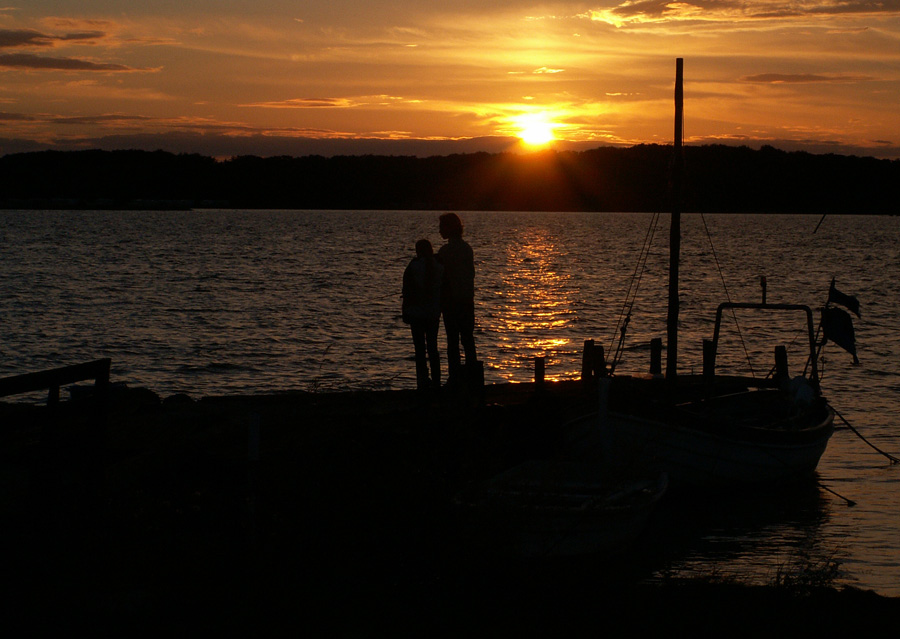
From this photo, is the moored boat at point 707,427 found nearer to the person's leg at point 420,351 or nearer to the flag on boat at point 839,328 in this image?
the flag on boat at point 839,328

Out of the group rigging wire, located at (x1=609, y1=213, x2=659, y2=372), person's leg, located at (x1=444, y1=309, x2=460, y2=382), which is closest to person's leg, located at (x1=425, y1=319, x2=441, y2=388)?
person's leg, located at (x1=444, y1=309, x2=460, y2=382)

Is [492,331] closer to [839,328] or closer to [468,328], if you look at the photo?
[839,328]

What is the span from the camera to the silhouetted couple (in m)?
12.3

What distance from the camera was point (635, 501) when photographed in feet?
34.2

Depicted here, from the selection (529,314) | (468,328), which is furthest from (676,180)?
(529,314)

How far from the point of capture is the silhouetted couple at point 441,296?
1234 cm

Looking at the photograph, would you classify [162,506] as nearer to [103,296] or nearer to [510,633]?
[510,633]

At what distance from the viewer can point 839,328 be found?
1659 centimetres

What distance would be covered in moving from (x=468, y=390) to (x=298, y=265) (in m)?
65.8

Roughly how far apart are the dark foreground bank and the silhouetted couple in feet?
8.71

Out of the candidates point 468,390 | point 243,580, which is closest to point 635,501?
point 468,390

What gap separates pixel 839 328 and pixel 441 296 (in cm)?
A: 788

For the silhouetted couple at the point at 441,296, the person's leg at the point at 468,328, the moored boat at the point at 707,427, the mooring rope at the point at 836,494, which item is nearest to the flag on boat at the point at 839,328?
the moored boat at the point at 707,427

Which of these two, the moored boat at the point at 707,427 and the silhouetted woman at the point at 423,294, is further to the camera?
the moored boat at the point at 707,427
